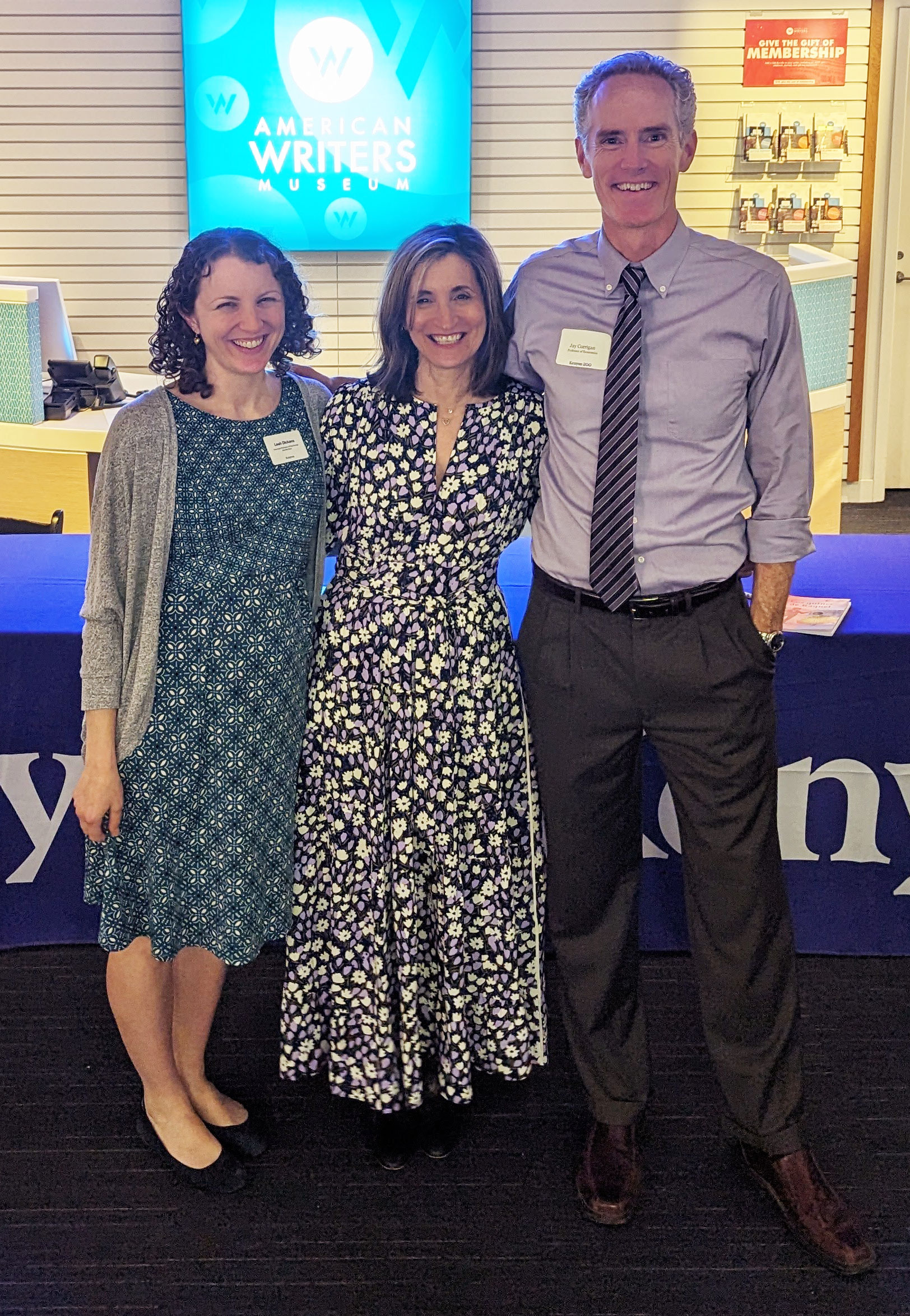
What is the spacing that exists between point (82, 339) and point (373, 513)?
5.98 meters

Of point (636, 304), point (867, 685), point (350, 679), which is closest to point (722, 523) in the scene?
point (636, 304)

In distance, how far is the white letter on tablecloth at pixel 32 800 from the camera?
108 inches

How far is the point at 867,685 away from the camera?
2.65 m

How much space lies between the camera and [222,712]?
207cm

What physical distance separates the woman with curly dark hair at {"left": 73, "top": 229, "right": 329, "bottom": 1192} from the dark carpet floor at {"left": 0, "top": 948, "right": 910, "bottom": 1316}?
0.17 meters

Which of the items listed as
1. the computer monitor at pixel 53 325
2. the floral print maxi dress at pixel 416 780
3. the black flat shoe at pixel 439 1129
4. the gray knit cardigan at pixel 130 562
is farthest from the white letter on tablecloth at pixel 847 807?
the computer monitor at pixel 53 325

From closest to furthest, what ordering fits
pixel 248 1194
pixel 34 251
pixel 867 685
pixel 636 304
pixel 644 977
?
1. pixel 636 304
2. pixel 248 1194
3. pixel 867 685
4. pixel 644 977
5. pixel 34 251

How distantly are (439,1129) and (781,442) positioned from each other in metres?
1.33

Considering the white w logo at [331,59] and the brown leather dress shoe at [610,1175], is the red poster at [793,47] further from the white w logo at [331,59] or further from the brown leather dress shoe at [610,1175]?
the brown leather dress shoe at [610,1175]

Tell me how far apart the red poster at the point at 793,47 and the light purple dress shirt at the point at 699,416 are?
18.9 ft

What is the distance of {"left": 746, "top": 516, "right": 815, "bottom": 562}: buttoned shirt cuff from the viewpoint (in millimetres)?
2006

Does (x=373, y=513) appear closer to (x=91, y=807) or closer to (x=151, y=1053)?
(x=91, y=807)

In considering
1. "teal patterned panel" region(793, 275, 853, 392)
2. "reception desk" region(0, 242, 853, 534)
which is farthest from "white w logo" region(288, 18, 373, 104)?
"teal patterned panel" region(793, 275, 853, 392)

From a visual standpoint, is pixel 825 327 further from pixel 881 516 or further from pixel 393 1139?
pixel 393 1139
